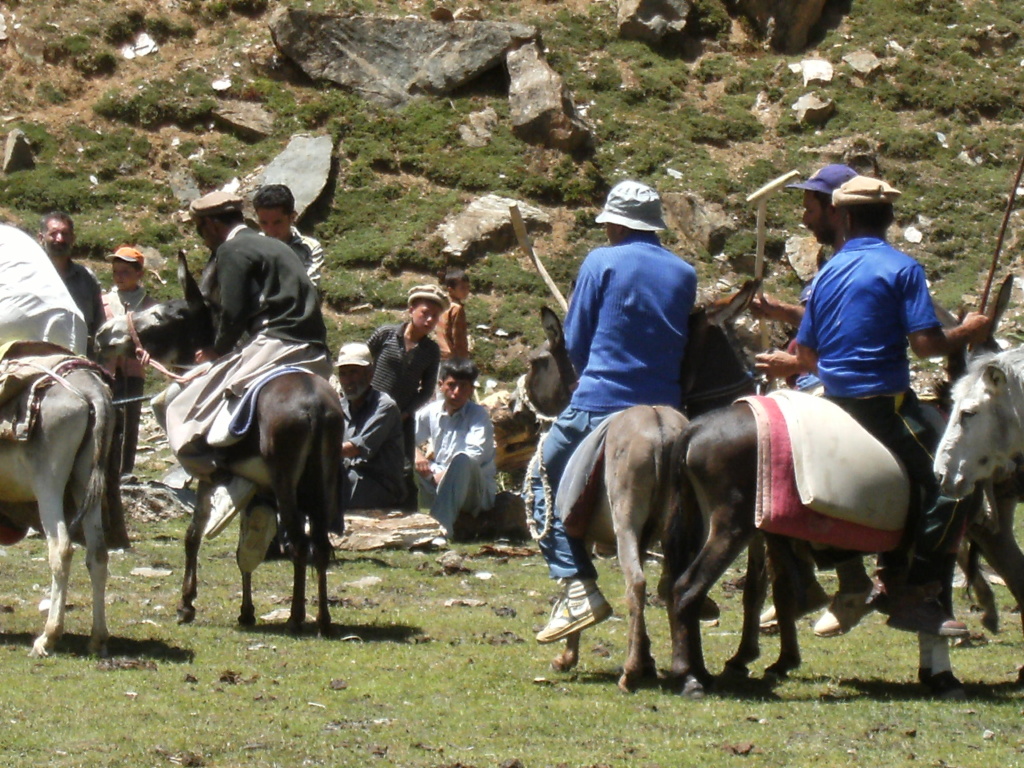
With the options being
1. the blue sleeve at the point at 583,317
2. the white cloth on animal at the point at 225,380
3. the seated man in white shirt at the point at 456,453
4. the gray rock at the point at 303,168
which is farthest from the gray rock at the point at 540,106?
the blue sleeve at the point at 583,317

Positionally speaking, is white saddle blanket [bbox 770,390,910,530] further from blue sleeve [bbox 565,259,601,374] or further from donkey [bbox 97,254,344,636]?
donkey [bbox 97,254,344,636]

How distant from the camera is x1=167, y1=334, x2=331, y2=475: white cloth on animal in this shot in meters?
8.36

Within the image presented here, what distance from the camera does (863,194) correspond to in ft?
21.3

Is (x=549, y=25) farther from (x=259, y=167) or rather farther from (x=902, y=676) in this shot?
(x=902, y=676)

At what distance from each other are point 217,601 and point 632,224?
3821mm

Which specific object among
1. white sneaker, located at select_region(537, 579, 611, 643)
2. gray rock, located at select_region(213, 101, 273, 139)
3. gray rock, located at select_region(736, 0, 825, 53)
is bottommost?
white sneaker, located at select_region(537, 579, 611, 643)

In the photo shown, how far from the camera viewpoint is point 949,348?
613 centimetres

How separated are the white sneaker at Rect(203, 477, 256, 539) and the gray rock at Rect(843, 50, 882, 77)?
67.0ft

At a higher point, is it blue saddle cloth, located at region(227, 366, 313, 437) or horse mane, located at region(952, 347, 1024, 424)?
horse mane, located at region(952, 347, 1024, 424)

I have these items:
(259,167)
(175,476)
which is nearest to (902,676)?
(175,476)

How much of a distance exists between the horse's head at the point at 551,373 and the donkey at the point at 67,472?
2.17 m

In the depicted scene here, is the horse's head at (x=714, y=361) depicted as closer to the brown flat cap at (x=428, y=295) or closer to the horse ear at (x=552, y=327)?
the horse ear at (x=552, y=327)

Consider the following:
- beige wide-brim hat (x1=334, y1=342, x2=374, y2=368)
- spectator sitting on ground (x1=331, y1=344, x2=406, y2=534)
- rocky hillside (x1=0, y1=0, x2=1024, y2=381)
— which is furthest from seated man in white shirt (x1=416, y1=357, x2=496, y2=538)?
rocky hillside (x1=0, y1=0, x2=1024, y2=381)

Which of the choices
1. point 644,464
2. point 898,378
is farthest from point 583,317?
point 898,378
